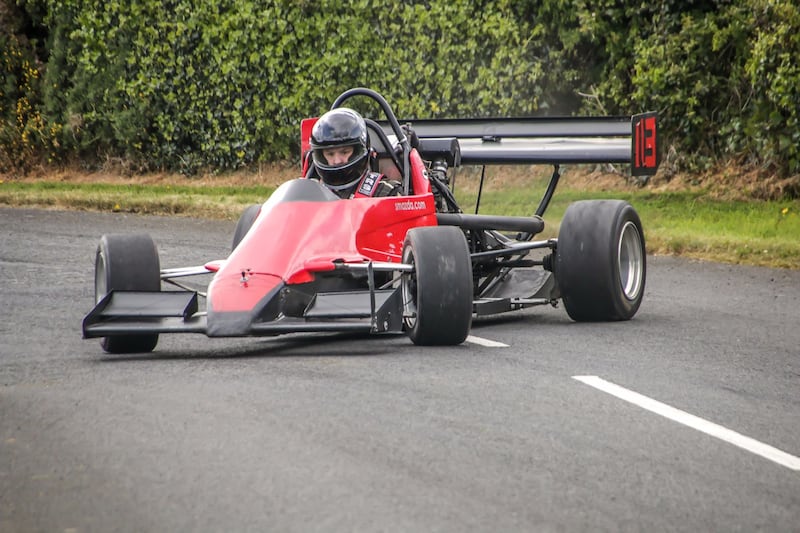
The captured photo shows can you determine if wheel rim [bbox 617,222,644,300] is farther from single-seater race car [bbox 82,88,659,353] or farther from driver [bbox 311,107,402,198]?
driver [bbox 311,107,402,198]

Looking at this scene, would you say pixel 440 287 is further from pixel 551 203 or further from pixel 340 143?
pixel 551 203

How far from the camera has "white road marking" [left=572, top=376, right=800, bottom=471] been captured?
5.48m

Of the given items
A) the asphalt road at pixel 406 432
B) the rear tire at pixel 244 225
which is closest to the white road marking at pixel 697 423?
the asphalt road at pixel 406 432

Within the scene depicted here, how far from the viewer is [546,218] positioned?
17703mm

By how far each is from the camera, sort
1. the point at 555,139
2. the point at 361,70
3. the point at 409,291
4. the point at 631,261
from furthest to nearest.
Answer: the point at 361,70
the point at 555,139
the point at 631,261
the point at 409,291

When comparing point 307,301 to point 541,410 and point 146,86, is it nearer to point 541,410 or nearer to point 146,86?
point 541,410

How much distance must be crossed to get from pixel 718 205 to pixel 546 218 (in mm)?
2196

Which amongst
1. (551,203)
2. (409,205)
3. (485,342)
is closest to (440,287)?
(485,342)

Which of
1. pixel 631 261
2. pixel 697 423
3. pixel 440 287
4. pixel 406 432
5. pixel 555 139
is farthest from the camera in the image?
pixel 555 139

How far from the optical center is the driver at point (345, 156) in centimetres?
927

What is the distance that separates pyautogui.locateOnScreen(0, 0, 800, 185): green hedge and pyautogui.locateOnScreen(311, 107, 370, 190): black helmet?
8.44 meters

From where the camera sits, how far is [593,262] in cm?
929

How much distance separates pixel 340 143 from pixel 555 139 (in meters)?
2.57

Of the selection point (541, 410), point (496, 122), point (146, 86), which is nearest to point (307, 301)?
point (541, 410)
